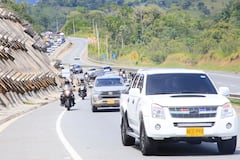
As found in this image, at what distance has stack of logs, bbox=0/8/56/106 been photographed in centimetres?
5041

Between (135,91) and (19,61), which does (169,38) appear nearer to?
(19,61)

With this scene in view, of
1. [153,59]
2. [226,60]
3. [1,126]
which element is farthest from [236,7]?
[1,126]

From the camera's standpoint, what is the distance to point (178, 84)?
55.8 feet

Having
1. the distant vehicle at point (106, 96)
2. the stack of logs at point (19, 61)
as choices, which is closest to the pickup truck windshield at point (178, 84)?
the distant vehicle at point (106, 96)

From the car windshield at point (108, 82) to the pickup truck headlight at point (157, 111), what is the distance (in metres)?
21.4

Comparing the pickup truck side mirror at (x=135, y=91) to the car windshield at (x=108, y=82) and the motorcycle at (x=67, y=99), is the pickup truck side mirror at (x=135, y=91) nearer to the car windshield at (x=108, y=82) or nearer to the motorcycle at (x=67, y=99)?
the car windshield at (x=108, y=82)

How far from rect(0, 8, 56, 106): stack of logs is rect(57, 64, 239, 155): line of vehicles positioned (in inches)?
1019

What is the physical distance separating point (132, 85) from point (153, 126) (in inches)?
130

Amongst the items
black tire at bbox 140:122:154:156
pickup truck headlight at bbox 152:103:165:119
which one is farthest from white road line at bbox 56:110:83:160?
pickup truck headlight at bbox 152:103:165:119

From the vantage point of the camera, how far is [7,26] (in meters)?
77.4

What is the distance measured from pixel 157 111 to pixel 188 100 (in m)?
0.69

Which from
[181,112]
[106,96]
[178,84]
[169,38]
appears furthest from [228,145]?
[169,38]

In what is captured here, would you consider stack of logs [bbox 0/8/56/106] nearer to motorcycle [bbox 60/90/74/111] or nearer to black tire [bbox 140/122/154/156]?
motorcycle [bbox 60/90/74/111]

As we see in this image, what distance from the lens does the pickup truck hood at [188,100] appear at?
15.6m
